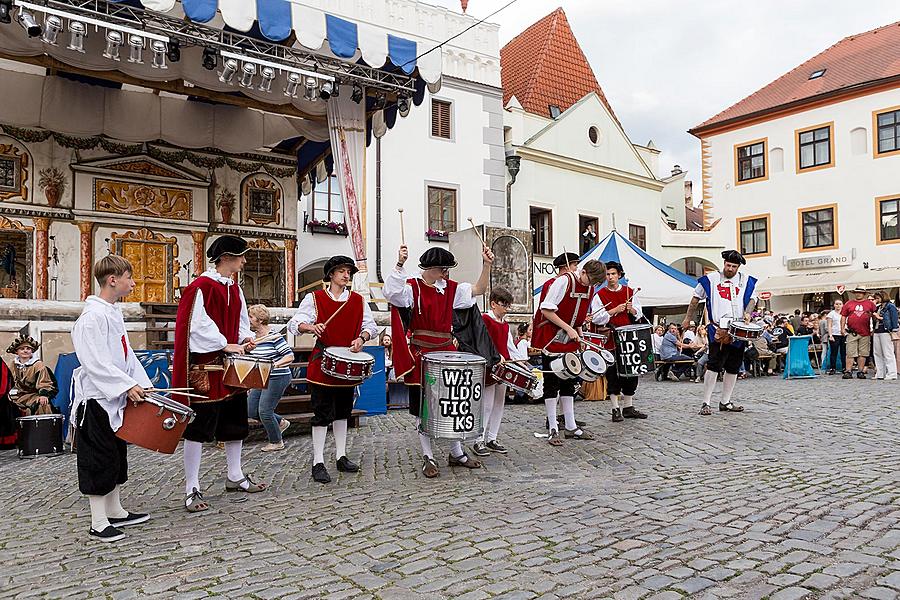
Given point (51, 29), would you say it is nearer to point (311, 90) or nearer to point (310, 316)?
point (311, 90)

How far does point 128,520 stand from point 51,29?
7561 millimetres

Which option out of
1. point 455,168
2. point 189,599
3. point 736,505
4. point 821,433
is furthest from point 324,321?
point 455,168

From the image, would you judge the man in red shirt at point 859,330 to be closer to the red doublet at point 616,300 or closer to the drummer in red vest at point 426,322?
the red doublet at point 616,300

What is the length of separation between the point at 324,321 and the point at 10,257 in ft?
31.2

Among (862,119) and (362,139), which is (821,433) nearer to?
(362,139)

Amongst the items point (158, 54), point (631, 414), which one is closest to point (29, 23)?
point (158, 54)

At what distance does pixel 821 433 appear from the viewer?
746 cm

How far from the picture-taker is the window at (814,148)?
27.7 meters

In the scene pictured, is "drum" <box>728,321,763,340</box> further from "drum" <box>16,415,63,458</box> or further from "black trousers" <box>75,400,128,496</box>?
"drum" <box>16,415,63,458</box>

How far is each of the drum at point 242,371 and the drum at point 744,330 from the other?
5764mm

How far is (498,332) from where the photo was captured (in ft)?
24.2

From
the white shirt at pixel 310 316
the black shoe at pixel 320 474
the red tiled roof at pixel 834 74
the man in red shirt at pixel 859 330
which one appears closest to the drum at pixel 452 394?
the white shirt at pixel 310 316

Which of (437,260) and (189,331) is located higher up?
(437,260)

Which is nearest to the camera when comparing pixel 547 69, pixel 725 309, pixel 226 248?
pixel 226 248
